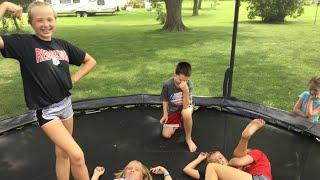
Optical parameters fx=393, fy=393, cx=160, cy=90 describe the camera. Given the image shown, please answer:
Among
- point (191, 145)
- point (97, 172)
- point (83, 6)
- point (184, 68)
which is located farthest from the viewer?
point (83, 6)

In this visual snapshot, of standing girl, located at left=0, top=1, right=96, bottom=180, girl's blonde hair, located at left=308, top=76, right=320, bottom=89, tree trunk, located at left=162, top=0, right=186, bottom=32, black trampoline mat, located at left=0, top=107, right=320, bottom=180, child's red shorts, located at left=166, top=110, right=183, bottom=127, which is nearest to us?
standing girl, located at left=0, top=1, right=96, bottom=180

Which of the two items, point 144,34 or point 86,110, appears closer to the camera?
point 86,110

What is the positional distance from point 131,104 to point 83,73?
5.15 feet

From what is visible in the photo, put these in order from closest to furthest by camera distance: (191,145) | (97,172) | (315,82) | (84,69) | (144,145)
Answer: (84,69), (97,172), (315,82), (191,145), (144,145)

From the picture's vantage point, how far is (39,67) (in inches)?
84.4

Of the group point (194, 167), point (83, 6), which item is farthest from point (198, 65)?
point (83, 6)

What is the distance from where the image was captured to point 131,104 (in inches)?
156

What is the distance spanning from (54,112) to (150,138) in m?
1.42

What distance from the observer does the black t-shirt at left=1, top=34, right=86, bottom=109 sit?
213 centimetres

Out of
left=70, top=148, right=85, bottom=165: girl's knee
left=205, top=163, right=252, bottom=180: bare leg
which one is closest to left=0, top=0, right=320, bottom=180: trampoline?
left=205, top=163, right=252, bottom=180: bare leg

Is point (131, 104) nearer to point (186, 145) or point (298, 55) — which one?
point (186, 145)

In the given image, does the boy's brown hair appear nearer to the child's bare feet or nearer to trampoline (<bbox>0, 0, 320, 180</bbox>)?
trampoline (<bbox>0, 0, 320, 180</bbox>)

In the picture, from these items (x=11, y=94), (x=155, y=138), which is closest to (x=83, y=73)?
(x=155, y=138)

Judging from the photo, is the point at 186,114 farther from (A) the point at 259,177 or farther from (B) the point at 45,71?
(B) the point at 45,71
